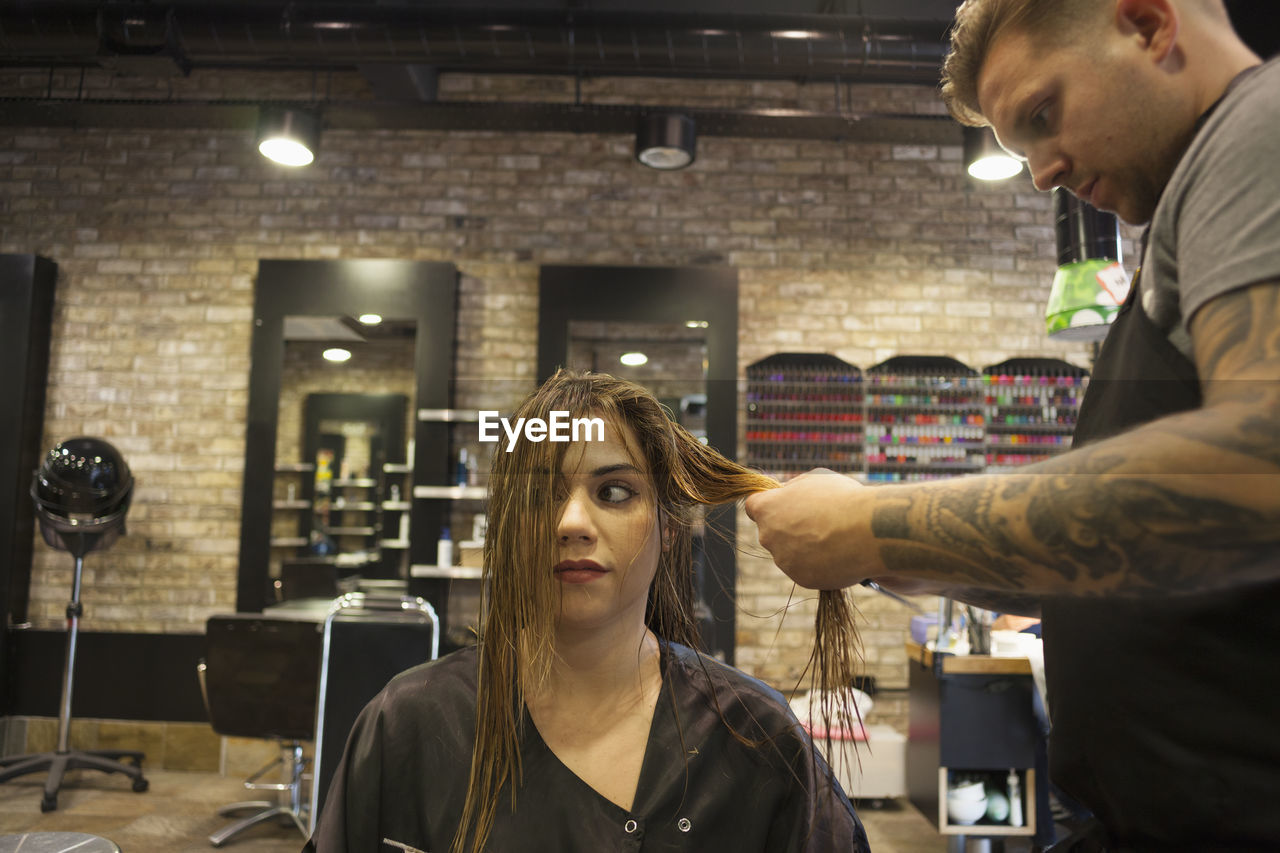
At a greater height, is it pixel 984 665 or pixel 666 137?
pixel 666 137

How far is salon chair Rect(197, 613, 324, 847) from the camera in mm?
3285

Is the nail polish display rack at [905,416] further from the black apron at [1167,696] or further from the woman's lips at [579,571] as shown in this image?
the woman's lips at [579,571]

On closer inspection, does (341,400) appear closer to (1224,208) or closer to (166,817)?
(166,817)

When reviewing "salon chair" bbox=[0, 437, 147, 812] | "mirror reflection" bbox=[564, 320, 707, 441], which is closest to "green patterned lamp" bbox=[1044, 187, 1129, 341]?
"mirror reflection" bbox=[564, 320, 707, 441]

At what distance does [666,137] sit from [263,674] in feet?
10.3

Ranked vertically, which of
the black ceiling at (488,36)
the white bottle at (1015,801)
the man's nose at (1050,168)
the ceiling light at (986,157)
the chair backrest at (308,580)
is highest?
the black ceiling at (488,36)

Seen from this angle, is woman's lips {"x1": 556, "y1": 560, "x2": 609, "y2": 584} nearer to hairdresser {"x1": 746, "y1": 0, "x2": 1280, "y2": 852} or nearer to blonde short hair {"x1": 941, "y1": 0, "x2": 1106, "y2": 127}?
hairdresser {"x1": 746, "y1": 0, "x2": 1280, "y2": 852}

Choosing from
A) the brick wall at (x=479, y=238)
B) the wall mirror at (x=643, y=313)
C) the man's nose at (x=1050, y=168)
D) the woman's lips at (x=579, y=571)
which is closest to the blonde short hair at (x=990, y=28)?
the man's nose at (x=1050, y=168)

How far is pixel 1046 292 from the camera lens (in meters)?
4.69

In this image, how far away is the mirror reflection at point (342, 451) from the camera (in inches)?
176

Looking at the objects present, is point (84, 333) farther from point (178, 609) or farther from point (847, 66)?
point (847, 66)

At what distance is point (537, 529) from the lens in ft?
3.24

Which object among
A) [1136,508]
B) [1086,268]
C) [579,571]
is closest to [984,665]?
[1086,268]

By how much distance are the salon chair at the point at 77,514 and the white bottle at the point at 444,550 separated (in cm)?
169
